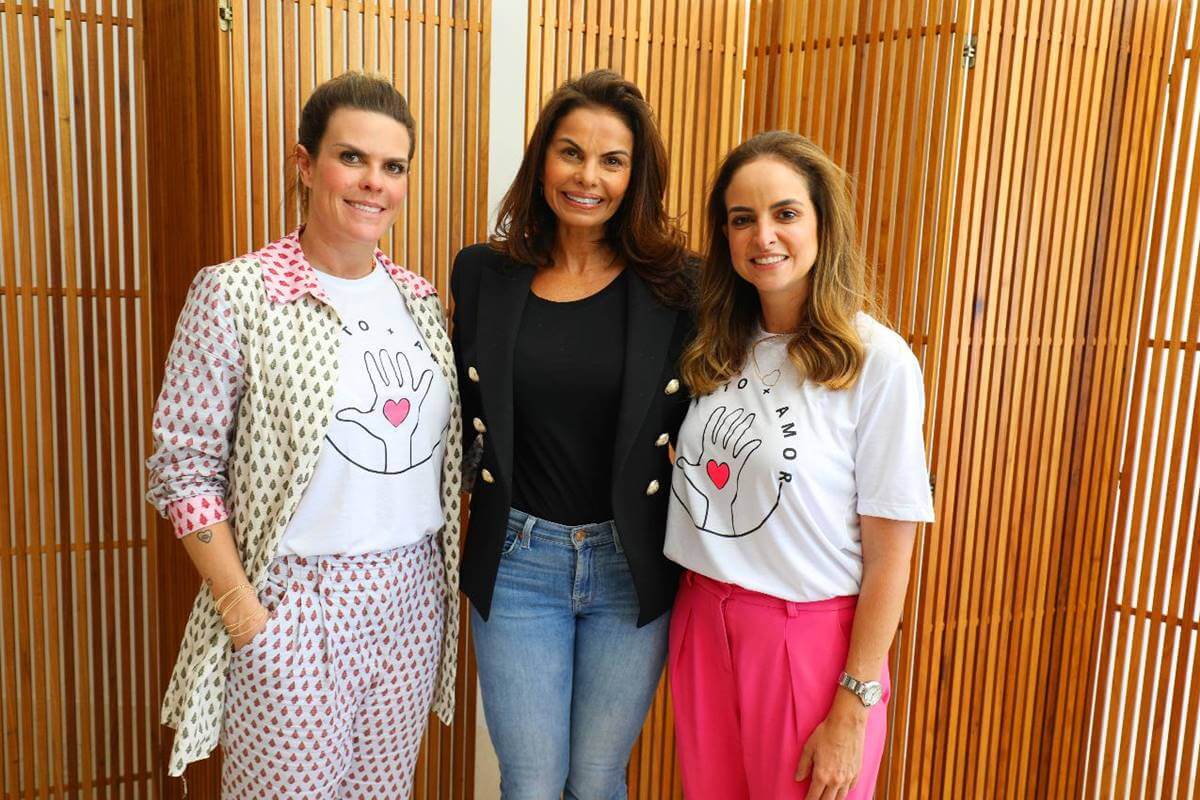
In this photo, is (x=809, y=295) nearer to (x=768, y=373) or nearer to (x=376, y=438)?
(x=768, y=373)

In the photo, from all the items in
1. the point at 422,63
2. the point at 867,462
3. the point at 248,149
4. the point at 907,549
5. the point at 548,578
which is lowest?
the point at 548,578

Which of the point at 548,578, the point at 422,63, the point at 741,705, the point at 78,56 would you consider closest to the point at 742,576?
the point at 741,705

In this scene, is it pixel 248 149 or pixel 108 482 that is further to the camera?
pixel 108 482

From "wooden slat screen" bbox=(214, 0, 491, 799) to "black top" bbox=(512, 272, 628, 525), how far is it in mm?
831

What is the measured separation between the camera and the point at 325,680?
1.99 metres

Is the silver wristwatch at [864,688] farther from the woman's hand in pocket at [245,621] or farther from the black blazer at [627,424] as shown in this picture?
the woman's hand in pocket at [245,621]

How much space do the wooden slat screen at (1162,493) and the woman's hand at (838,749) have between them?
1.81m

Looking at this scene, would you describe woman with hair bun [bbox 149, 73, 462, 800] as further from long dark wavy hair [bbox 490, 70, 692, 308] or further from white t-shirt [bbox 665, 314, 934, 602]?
white t-shirt [bbox 665, 314, 934, 602]

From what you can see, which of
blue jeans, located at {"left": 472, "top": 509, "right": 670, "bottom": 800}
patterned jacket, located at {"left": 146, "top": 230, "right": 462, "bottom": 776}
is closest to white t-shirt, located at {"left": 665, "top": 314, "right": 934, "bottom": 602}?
blue jeans, located at {"left": 472, "top": 509, "right": 670, "bottom": 800}

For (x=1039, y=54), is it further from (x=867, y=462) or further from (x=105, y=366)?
(x=105, y=366)

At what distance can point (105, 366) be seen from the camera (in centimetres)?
304

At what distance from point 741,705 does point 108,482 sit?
211 cm

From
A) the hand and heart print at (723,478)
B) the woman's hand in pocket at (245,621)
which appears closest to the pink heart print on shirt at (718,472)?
the hand and heart print at (723,478)

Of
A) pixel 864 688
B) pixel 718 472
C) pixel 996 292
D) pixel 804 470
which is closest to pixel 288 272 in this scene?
pixel 718 472
